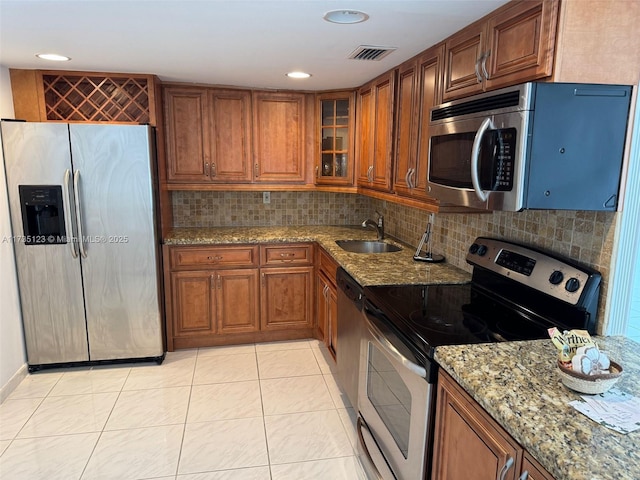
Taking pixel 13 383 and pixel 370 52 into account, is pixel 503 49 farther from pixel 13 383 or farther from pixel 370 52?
pixel 13 383

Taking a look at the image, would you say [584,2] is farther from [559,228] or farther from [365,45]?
[365,45]

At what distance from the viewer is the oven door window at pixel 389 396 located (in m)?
1.64

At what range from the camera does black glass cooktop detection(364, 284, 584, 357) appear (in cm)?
154

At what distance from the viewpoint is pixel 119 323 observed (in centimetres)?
310

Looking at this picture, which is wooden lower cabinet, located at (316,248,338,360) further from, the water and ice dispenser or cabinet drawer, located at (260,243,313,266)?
the water and ice dispenser

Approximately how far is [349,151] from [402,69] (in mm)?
1020

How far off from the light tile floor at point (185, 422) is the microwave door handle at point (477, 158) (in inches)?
58.5

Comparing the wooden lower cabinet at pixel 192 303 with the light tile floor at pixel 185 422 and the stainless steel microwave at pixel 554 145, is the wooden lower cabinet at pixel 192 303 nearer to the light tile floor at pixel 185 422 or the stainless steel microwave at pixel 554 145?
the light tile floor at pixel 185 422

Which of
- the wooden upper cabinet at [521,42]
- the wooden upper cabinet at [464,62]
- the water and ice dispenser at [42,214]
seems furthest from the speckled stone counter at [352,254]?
the wooden upper cabinet at [521,42]

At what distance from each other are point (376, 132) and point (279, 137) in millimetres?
965

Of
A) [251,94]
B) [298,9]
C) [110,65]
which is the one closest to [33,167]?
[110,65]

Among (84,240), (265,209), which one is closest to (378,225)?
(265,209)

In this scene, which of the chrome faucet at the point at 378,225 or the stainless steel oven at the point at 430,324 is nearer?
the stainless steel oven at the point at 430,324

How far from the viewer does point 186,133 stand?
3402mm
